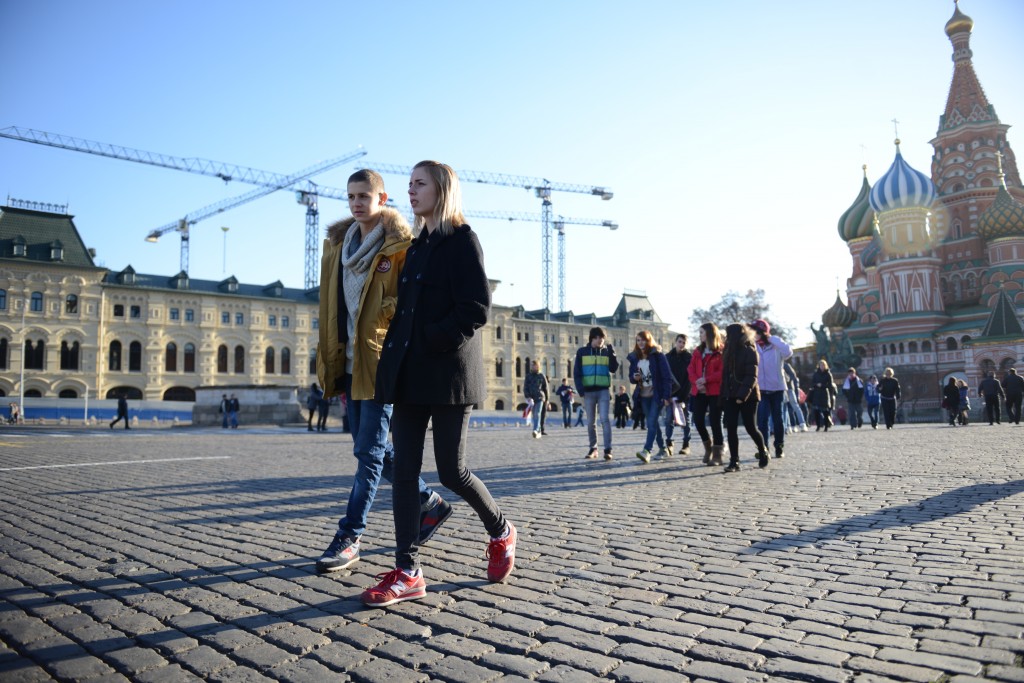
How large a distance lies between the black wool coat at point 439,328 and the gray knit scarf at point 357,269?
0.61 metres

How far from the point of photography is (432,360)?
10.8 feet

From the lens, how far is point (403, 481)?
339cm

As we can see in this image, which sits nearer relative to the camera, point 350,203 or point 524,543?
point 350,203

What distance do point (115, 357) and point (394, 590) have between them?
202 ft

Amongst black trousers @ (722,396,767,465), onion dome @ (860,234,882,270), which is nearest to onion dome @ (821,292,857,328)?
onion dome @ (860,234,882,270)

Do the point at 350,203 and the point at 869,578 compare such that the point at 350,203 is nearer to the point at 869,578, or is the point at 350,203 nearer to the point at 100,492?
the point at 869,578

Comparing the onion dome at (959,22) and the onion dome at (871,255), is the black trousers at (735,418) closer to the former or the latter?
the onion dome at (871,255)

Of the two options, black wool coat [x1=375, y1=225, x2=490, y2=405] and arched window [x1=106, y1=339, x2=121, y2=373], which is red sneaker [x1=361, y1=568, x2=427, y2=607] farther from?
arched window [x1=106, y1=339, x2=121, y2=373]

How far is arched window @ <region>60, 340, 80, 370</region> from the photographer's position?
54219 mm

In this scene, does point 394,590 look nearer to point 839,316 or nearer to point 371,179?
point 371,179

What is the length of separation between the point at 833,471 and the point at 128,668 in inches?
305

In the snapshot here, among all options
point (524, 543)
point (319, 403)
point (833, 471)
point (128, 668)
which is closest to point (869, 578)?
point (524, 543)

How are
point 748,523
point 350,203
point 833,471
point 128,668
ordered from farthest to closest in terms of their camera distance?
1. point 833,471
2. point 748,523
3. point 350,203
4. point 128,668

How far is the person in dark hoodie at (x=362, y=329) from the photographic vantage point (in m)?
3.88
